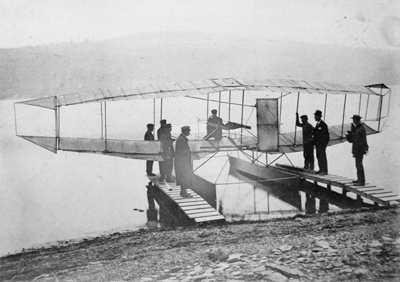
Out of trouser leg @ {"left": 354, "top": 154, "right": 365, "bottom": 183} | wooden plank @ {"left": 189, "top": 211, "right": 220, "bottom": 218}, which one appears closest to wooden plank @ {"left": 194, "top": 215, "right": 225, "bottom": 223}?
wooden plank @ {"left": 189, "top": 211, "right": 220, "bottom": 218}

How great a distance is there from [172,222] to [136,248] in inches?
82.3

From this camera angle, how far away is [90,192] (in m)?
10.8

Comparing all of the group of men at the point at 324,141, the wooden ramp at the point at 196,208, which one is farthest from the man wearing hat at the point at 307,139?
the wooden ramp at the point at 196,208

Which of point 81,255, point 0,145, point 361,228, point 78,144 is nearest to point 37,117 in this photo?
point 0,145

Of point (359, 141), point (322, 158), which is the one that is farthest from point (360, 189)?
point (322, 158)

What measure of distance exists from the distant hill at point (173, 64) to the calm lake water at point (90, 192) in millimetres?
3740

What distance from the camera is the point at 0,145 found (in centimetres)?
1606

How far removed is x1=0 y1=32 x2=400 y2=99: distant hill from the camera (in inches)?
658

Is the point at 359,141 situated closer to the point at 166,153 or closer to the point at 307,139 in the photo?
the point at 307,139

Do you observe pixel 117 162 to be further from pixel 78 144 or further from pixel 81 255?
pixel 81 255

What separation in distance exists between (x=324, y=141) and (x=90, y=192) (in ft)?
25.2

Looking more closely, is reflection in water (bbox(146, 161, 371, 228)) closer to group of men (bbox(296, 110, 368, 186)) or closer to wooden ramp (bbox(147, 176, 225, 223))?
wooden ramp (bbox(147, 176, 225, 223))

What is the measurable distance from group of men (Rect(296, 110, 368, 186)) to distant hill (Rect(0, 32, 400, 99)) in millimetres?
6769

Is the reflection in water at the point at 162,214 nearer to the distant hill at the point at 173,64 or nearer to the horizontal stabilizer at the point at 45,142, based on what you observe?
the horizontal stabilizer at the point at 45,142
